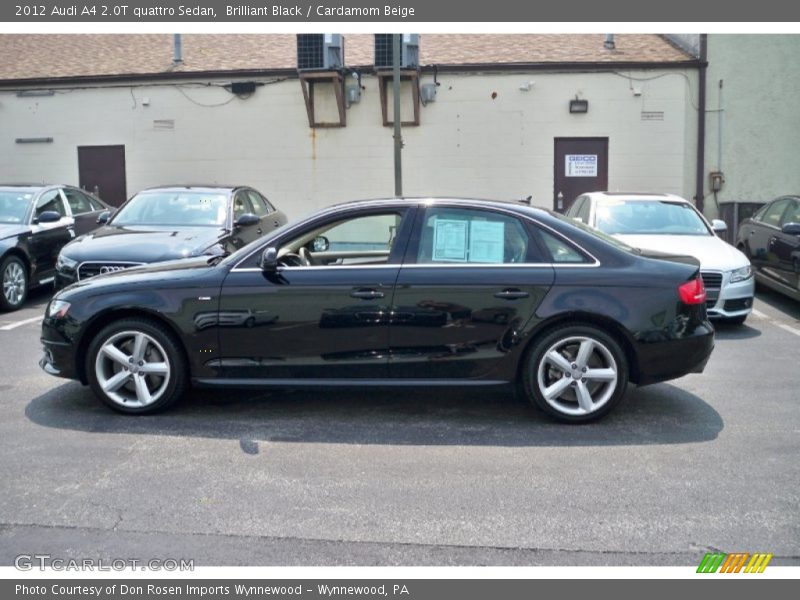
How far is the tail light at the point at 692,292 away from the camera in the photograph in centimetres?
572

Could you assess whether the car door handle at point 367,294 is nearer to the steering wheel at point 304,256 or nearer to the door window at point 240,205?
the steering wheel at point 304,256

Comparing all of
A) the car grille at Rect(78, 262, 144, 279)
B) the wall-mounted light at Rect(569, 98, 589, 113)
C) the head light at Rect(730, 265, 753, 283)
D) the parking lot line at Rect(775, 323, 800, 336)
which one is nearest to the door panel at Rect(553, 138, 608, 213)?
the wall-mounted light at Rect(569, 98, 589, 113)

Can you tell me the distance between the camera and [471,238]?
5867 mm

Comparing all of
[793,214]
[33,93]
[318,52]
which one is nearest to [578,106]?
[318,52]

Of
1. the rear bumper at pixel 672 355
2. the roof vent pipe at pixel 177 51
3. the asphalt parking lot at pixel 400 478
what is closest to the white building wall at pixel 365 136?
the roof vent pipe at pixel 177 51

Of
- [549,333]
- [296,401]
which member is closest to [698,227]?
[549,333]

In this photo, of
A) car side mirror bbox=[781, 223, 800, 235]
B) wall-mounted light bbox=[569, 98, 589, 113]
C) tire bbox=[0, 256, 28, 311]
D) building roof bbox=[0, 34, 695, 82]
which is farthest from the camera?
building roof bbox=[0, 34, 695, 82]

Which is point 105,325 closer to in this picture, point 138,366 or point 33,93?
point 138,366

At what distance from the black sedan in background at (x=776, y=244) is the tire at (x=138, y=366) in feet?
23.1

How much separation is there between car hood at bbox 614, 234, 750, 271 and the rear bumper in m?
3.10

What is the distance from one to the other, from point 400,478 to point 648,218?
642 centimetres

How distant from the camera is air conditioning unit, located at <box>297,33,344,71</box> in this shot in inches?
614

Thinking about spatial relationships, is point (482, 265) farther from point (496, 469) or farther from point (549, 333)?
point (496, 469)

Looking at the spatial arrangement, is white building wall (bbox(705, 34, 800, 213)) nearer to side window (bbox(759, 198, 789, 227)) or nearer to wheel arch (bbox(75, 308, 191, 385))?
side window (bbox(759, 198, 789, 227))
